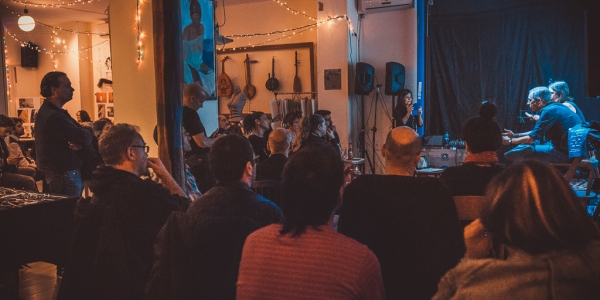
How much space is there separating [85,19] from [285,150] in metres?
9.28

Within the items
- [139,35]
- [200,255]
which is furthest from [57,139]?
[200,255]

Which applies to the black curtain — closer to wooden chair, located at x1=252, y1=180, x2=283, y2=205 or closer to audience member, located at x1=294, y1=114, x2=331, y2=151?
audience member, located at x1=294, y1=114, x2=331, y2=151

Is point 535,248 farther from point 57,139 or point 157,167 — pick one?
point 57,139

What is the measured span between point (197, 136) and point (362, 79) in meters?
4.54

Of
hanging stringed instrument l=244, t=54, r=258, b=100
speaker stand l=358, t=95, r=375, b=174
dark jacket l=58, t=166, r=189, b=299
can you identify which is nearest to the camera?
dark jacket l=58, t=166, r=189, b=299

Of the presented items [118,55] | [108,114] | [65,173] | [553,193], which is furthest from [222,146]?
[108,114]

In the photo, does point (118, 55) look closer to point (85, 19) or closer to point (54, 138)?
point (54, 138)

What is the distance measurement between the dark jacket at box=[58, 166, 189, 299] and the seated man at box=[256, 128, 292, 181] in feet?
4.23

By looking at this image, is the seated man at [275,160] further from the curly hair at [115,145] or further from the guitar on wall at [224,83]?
the guitar on wall at [224,83]

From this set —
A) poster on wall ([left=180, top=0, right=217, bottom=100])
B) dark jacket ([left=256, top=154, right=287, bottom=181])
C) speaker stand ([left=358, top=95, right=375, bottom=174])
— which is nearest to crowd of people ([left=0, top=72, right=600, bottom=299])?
dark jacket ([left=256, top=154, right=287, bottom=181])

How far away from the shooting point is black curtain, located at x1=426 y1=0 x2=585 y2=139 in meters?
7.54

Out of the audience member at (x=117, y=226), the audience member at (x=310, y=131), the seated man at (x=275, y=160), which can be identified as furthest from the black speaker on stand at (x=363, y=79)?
the audience member at (x=117, y=226)

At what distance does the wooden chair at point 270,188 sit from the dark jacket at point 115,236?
1.08 m

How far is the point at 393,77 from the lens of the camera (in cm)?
787
